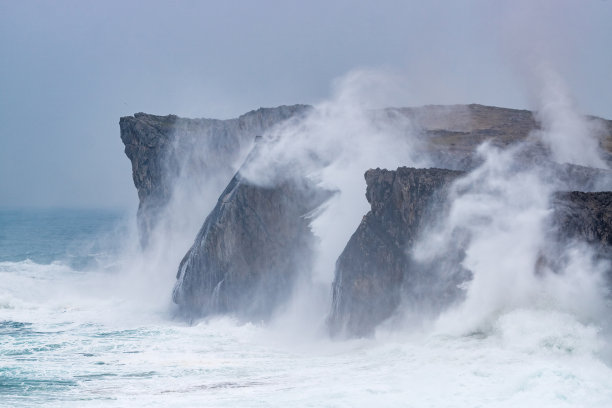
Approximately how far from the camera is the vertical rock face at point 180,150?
36.1 metres

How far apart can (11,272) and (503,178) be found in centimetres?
3531

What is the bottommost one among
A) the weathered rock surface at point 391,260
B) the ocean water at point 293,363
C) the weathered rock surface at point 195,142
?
the ocean water at point 293,363

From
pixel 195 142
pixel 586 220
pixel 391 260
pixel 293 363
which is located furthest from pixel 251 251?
pixel 586 220

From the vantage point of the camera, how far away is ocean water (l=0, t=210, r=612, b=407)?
15453 mm

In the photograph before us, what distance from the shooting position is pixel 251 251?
27.7 m

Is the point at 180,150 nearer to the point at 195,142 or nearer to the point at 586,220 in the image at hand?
the point at 195,142

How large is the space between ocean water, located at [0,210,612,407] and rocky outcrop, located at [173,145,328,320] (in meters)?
1.08

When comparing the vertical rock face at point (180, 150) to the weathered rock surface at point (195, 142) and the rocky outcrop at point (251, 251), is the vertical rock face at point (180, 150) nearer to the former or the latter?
the weathered rock surface at point (195, 142)

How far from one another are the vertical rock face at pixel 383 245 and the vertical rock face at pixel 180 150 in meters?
13.6

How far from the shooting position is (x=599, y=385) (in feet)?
48.8

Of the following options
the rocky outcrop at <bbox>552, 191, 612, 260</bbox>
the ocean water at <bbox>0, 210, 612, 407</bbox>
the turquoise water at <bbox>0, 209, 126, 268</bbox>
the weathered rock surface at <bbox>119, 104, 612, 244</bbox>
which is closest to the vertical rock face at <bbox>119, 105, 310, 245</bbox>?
the weathered rock surface at <bbox>119, 104, 612, 244</bbox>

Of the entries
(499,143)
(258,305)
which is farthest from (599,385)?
(499,143)

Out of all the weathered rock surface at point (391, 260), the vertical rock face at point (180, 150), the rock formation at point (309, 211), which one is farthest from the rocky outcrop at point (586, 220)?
the vertical rock face at point (180, 150)

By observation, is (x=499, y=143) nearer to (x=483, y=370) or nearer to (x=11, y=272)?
(x=483, y=370)
